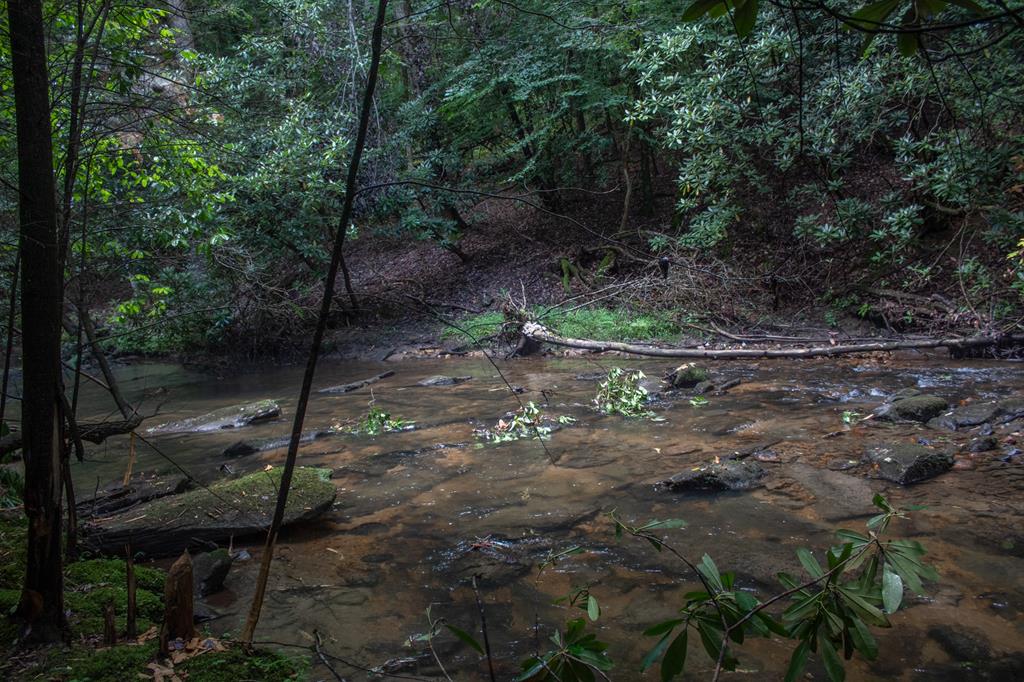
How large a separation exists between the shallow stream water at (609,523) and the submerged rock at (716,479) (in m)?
0.12

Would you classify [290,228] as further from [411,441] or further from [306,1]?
[411,441]

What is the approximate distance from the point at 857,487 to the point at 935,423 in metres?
1.96

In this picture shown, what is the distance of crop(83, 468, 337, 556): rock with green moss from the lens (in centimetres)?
476

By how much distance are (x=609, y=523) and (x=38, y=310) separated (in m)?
3.72

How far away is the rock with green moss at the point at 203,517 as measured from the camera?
476 cm

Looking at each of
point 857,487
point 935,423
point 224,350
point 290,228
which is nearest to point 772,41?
point 935,423

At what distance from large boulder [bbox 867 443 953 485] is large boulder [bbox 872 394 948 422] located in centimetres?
122

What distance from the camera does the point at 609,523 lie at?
509 centimetres

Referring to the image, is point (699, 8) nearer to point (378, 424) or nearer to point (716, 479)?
point (716, 479)

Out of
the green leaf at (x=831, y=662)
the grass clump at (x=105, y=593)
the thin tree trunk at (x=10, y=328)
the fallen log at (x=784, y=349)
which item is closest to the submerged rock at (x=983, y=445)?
the fallen log at (x=784, y=349)

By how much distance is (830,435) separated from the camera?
264 inches

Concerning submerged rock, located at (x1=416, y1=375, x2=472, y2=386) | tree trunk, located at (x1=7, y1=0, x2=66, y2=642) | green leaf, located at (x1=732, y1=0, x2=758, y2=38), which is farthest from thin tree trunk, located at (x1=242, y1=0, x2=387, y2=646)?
submerged rock, located at (x1=416, y1=375, x2=472, y2=386)

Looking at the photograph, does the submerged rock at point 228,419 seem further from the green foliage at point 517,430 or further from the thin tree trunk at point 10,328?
the thin tree trunk at point 10,328

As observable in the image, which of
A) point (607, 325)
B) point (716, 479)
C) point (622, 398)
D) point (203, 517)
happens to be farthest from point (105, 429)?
point (607, 325)
